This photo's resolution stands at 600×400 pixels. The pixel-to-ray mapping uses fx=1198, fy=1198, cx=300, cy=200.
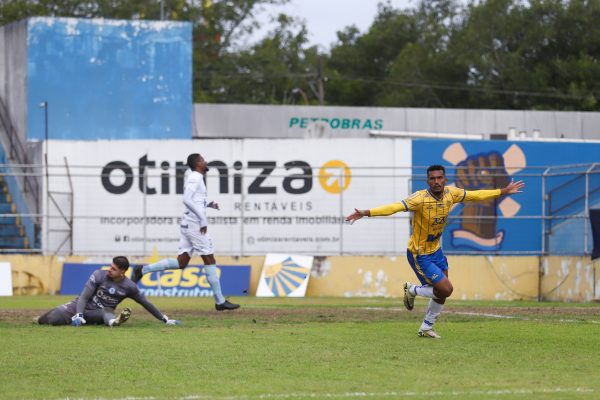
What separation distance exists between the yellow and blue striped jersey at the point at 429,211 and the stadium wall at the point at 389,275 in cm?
1146

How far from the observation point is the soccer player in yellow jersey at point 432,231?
42.7 ft

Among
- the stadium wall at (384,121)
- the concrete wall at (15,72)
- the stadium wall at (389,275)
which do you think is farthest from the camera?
the stadium wall at (384,121)

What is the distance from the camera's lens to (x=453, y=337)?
13367 mm

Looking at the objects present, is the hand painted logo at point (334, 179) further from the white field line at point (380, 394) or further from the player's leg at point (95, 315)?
the white field line at point (380, 394)

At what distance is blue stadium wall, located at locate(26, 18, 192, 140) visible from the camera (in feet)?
117

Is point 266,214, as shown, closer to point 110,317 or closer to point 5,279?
point 5,279

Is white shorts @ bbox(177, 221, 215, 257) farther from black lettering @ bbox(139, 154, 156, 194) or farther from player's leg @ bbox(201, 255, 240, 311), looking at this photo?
black lettering @ bbox(139, 154, 156, 194)

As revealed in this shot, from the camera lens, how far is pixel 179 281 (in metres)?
26.3

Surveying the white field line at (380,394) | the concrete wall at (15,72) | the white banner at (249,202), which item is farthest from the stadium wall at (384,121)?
the white field line at (380,394)

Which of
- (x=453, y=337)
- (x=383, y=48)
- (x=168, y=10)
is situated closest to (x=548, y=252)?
(x=453, y=337)

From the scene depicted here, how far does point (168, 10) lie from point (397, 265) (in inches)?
1939

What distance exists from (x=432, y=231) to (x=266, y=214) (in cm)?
1688

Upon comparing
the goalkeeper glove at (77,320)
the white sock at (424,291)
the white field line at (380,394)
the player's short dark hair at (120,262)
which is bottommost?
the goalkeeper glove at (77,320)

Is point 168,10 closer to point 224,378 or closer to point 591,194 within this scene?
point 591,194
